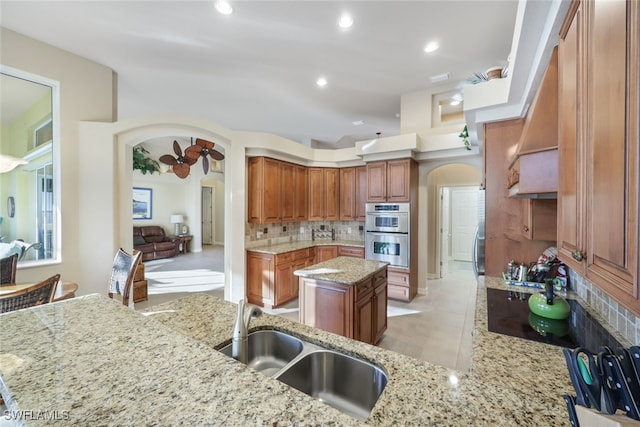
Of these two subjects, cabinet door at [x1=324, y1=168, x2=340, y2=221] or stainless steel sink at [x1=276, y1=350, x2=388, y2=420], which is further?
cabinet door at [x1=324, y1=168, x2=340, y2=221]

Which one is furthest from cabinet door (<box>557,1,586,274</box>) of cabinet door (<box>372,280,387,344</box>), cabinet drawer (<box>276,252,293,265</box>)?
cabinet drawer (<box>276,252,293,265</box>)

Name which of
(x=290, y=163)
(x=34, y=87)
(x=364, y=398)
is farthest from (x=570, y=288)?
Answer: (x=34, y=87)

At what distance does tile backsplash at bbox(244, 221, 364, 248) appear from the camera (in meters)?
4.93

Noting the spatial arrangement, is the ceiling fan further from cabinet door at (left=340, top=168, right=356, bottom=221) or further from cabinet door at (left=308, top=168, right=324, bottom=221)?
cabinet door at (left=340, top=168, right=356, bottom=221)

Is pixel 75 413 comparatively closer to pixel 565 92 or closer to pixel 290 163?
pixel 565 92

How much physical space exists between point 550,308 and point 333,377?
1.40 metres

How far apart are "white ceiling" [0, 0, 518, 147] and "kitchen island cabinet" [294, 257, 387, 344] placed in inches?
104

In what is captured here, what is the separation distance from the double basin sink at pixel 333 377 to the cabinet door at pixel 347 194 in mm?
4251

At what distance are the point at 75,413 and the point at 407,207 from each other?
13.9 ft

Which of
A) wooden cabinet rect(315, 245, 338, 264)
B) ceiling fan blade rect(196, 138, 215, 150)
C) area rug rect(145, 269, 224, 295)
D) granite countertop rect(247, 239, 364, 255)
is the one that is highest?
ceiling fan blade rect(196, 138, 215, 150)

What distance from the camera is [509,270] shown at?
241cm

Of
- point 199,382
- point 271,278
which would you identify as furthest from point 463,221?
point 199,382

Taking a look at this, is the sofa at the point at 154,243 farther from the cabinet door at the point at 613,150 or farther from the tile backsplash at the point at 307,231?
the cabinet door at the point at 613,150

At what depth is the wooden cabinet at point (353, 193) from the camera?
17.4ft
